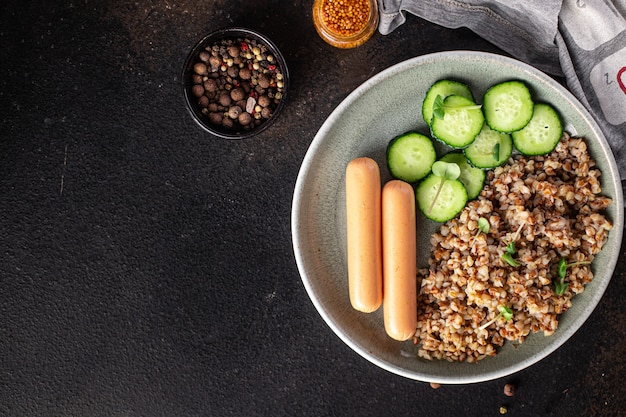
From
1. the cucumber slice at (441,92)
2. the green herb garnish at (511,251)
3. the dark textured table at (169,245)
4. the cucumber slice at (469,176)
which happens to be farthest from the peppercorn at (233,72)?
the green herb garnish at (511,251)

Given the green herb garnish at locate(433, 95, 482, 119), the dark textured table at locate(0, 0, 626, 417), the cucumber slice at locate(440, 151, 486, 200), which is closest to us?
the green herb garnish at locate(433, 95, 482, 119)

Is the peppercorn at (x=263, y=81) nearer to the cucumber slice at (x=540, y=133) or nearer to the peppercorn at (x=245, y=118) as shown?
the peppercorn at (x=245, y=118)

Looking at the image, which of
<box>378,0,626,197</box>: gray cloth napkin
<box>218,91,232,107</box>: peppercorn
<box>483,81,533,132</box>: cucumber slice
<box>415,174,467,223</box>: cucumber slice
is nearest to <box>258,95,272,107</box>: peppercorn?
<box>218,91,232,107</box>: peppercorn

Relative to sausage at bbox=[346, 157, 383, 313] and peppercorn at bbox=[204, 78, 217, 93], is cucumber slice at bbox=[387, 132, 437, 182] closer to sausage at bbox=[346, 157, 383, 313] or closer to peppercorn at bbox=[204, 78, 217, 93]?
sausage at bbox=[346, 157, 383, 313]

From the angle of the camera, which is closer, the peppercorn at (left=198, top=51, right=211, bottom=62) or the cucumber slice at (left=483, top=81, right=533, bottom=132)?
the cucumber slice at (left=483, top=81, right=533, bottom=132)

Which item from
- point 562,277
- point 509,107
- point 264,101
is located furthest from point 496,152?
point 264,101

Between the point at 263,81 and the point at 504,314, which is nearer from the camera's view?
the point at 504,314

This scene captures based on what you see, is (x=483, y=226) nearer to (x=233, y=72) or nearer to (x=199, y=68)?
(x=233, y=72)
